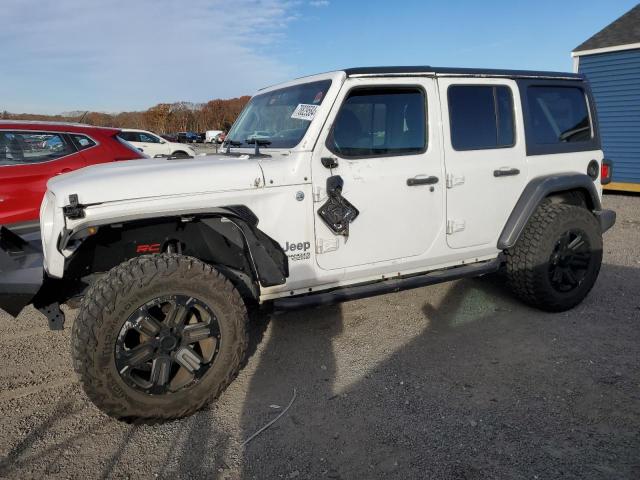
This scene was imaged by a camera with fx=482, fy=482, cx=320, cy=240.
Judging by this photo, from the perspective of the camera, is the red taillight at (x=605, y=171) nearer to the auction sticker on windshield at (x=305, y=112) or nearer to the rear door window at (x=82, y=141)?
the auction sticker on windshield at (x=305, y=112)

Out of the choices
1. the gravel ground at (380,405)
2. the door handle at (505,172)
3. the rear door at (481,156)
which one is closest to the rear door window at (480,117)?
the rear door at (481,156)

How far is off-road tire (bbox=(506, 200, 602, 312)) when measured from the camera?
4.13m

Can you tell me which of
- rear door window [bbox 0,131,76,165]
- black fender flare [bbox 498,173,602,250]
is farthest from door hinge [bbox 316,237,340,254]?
rear door window [bbox 0,131,76,165]

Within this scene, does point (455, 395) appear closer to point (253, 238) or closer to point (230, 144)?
point (253, 238)

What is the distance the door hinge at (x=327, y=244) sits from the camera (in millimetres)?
3242

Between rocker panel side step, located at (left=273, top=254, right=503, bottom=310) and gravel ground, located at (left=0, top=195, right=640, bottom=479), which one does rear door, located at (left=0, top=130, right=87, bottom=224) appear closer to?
gravel ground, located at (left=0, top=195, right=640, bottom=479)

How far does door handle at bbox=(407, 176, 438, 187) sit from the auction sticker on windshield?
2.75ft

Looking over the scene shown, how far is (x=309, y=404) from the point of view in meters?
3.06

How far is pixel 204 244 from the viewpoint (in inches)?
128

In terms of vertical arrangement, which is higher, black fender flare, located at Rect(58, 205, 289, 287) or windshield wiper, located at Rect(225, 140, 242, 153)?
windshield wiper, located at Rect(225, 140, 242, 153)

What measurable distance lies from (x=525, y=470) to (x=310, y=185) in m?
2.01

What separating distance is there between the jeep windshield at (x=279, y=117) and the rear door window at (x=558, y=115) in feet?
6.56

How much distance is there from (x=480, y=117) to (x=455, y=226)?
917mm

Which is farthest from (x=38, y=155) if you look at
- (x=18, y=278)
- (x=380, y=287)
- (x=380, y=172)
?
(x=380, y=287)
